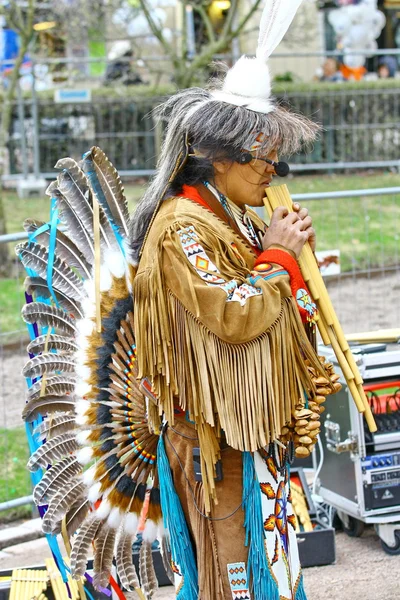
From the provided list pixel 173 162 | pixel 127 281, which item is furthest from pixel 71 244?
pixel 173 162

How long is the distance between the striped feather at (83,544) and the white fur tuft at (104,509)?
2cm

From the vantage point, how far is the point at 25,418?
3256mm

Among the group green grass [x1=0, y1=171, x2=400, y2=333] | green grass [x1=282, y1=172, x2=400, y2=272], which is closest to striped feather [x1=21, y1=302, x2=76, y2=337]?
green grass [x1=0, y1=171, x2=400, y2=333]

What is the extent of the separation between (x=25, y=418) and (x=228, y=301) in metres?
1.06

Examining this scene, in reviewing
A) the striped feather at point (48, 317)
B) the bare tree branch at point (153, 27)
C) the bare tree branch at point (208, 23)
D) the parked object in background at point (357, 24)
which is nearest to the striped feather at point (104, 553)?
the striped feather at point (48, 317)

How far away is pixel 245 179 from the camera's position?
9.07ft

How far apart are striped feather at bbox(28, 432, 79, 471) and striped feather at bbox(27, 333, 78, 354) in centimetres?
29

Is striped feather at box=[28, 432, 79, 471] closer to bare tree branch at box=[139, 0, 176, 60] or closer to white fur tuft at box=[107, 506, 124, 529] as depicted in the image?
white fur tuft at box=[107, 506, 124, 529]

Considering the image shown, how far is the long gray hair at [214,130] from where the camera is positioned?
8.79 feet

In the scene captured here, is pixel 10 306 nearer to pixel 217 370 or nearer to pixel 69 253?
pixel 69 253

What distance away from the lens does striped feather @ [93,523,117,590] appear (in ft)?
10.4

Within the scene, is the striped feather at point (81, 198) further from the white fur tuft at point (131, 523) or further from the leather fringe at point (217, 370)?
the white fur tuft at point (131, 523)

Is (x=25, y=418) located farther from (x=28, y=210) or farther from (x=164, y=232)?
(x=28, y=210)

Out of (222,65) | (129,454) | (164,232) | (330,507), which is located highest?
(222,65)
